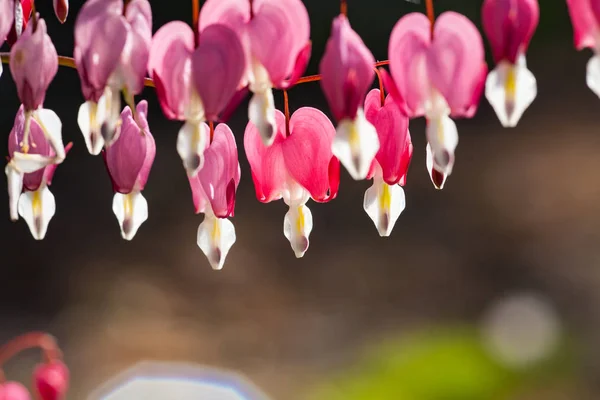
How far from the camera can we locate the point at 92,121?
83cm

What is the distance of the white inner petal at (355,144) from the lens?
0.78 m

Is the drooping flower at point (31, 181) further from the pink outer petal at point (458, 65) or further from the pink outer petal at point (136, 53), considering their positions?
the pink outer petal at point (458, 65)

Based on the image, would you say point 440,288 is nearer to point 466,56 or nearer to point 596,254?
point 596,254

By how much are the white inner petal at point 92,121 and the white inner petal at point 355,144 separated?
0.22m

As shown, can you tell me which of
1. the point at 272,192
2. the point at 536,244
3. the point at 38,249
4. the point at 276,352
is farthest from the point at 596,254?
the point at 272,192

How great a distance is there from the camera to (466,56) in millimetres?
808

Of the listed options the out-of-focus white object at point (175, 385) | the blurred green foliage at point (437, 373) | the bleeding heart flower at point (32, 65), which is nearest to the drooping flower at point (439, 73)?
the bleeding heart flower at point (32, 65)

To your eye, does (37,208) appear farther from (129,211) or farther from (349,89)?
(349,89)

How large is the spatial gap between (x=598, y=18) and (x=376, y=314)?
4142mm

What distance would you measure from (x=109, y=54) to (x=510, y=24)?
36 cm

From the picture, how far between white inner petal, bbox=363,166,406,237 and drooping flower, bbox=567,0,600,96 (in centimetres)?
29

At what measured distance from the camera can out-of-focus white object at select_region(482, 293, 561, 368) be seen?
455 centimetres

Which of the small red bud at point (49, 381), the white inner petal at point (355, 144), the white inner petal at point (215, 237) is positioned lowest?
the small red bud at point (49, 381)

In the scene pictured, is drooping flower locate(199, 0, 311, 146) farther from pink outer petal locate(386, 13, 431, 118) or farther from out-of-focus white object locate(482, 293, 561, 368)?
out-of-focus white object locate(482, 293, 561, 368)
